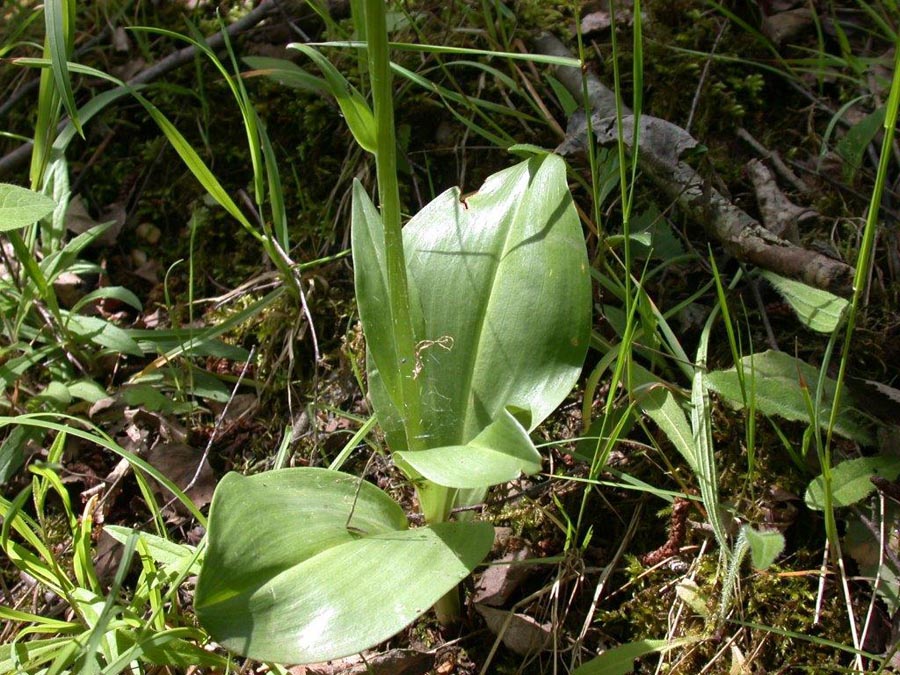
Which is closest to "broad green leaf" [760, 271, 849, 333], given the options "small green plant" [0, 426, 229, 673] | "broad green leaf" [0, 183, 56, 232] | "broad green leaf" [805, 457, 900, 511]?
"broad green leaf" [805, 457, 900, 511]

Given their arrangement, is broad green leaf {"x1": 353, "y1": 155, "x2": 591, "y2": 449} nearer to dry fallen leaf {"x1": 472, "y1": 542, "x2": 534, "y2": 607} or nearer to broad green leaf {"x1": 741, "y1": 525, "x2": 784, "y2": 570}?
dry fallen leaf {"x1": 472, "y1": 542, "x2": 534, "y2": 607}

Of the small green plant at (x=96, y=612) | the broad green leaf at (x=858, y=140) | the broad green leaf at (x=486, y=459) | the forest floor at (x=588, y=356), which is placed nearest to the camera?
the broad green leaf at (x=486, y=459)

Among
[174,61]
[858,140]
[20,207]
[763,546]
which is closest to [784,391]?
[763,546]


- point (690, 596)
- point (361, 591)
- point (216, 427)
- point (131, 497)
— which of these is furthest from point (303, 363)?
point (690, 596)

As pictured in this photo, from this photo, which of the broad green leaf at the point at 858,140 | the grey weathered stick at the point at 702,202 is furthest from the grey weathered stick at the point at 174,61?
the broad green leaf at the point at 858,140

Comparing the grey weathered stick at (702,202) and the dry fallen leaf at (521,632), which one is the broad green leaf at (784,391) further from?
the dry fallen leaf at (521,632)

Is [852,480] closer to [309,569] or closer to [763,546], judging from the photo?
[763,546]
